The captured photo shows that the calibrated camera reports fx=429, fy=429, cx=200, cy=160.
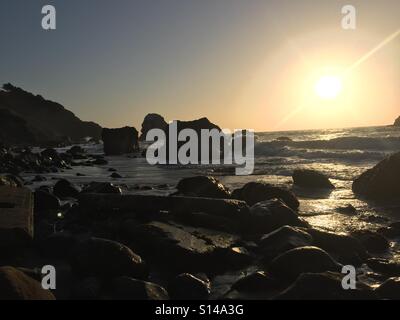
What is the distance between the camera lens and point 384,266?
6.48 meters

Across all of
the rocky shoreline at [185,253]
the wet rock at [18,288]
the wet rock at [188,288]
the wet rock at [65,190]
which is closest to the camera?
the wet rock at [18,288]

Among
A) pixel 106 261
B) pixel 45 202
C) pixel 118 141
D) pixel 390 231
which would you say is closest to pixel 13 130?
pixel 118 141

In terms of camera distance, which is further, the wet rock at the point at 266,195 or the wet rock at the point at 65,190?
the wet rock at the point at 65,190

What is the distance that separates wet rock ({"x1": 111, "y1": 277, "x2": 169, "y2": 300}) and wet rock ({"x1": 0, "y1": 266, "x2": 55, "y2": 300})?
927 millimetres

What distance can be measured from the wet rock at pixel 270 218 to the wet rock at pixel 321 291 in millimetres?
3275

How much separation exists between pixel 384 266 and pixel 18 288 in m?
5.13

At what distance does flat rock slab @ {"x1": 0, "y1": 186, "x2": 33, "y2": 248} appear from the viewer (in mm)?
5855

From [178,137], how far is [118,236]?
3926cm

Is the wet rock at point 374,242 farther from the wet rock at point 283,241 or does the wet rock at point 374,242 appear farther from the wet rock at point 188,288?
the wet rock at point 188,288

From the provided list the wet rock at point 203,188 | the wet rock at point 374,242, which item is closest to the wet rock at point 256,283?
the wet rock at point 374,242

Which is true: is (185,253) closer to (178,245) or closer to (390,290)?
(178,245)

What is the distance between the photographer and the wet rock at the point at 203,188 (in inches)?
445

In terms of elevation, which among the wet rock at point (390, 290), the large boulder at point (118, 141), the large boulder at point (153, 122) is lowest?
the wet rock at point (390, 290)
